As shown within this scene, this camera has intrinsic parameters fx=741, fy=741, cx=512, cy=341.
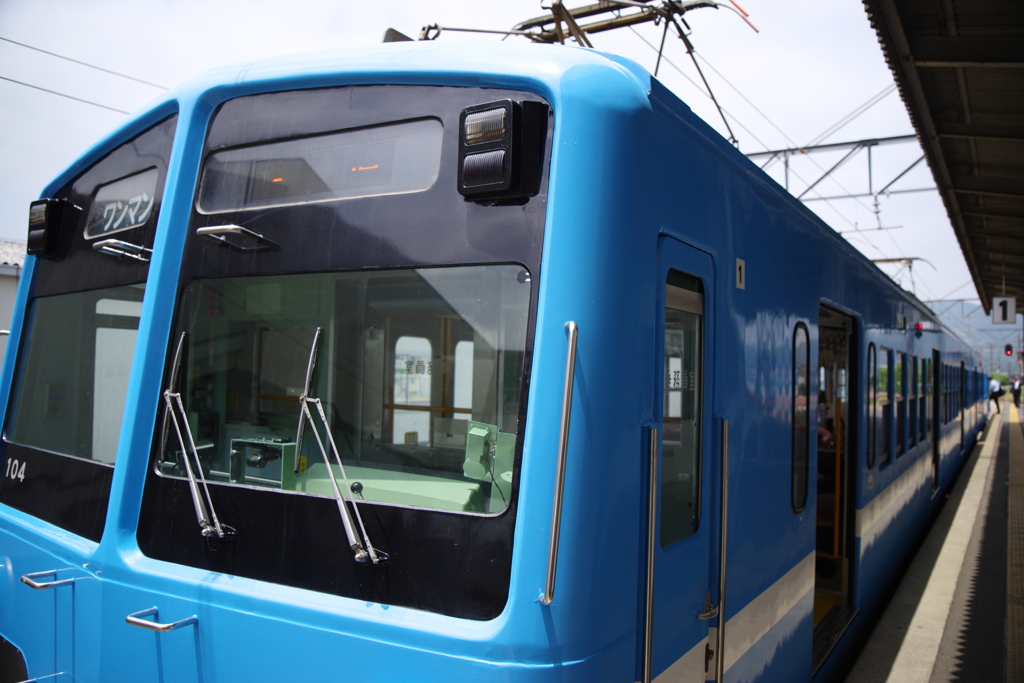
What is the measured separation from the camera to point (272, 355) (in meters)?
2.70

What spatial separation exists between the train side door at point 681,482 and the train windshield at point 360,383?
1.51 ft

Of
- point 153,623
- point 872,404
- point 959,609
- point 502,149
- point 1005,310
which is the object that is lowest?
point 959,609

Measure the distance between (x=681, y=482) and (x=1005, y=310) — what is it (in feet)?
57.6

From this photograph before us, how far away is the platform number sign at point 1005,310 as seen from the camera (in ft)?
53.7

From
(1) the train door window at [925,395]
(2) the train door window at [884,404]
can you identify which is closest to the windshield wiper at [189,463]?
(2) the train door window at [884,404]

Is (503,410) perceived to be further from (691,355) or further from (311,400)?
(691,355)

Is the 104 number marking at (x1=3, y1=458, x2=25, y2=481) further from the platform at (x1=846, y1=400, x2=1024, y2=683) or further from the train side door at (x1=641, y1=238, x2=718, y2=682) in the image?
the platform at (x1=846, y1=400, x2=1024, y2=683)

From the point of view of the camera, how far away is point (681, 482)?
8.07ft

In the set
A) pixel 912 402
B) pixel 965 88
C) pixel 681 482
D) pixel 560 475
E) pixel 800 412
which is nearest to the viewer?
pixel 560 475

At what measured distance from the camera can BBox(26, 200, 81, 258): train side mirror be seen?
3.12 m

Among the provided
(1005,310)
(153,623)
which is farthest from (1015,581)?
(1005,310)

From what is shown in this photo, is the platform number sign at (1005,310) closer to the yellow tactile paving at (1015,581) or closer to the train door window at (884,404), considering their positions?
the yellow tactile paving at (1015,581)

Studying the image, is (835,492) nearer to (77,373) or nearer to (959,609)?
(959,609)

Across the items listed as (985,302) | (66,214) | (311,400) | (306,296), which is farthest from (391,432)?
(985,302)
